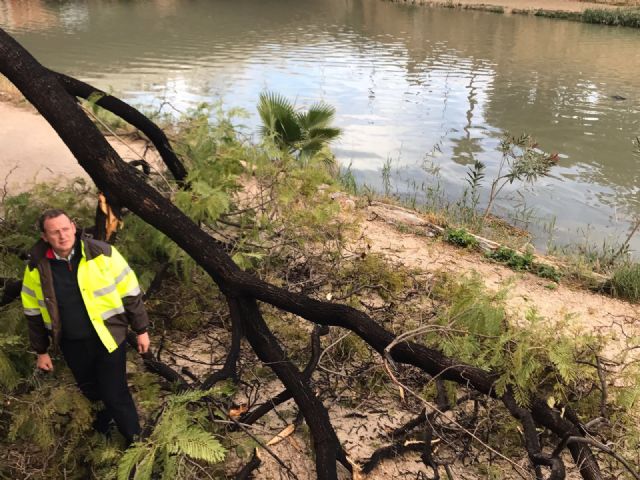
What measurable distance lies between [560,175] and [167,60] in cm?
1903

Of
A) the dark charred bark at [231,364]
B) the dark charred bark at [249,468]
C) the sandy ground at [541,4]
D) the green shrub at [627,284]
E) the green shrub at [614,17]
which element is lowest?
the green shrub at [627,284]

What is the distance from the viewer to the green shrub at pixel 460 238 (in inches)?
306

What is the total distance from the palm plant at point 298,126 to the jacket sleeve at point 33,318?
520 cm

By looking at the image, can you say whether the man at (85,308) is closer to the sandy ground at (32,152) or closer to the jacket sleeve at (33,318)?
the jacket sleeve at (33,318)

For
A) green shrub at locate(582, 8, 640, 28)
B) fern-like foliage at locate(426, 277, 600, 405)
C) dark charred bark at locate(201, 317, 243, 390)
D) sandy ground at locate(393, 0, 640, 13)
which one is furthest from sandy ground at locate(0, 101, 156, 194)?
sandy ground at locate(393, 0, 640, 13)

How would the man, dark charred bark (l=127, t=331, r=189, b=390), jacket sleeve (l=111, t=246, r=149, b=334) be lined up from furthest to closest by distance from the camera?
dark charred bark (l=127, t=331, r=189, b=390) < jacket sleeve (l=111, t=246, r=149, b=334) < the man

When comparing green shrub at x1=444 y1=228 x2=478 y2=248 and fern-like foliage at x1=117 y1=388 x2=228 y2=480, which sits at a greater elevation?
fern-like foliage at x1=117 y1=388 x2=228 y2=480

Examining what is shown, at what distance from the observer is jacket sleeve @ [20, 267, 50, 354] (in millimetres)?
3113

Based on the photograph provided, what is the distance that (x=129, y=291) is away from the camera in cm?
323

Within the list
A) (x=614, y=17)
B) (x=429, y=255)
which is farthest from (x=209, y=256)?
(x=614, y=17)

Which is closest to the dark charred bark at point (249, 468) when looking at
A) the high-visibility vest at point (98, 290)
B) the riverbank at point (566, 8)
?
the high-visibility vest at point (98, 290)

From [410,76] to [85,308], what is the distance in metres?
22.4

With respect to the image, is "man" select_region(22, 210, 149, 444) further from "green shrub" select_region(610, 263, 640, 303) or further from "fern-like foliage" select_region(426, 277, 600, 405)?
"green shrub" select_region(610, 263, 640, 303)

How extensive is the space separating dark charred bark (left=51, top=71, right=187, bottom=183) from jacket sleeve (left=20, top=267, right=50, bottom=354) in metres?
1.91
